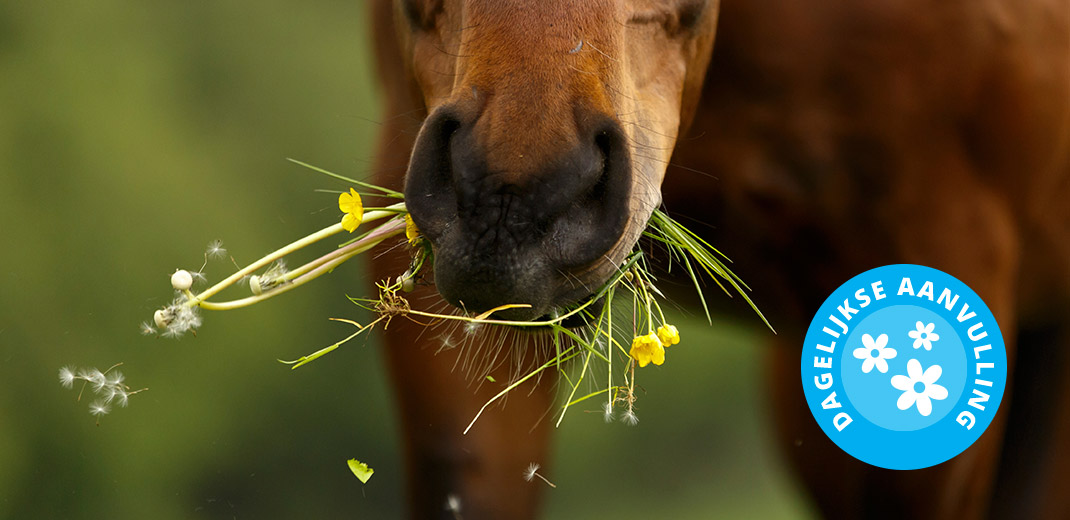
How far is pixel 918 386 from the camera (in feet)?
3.78

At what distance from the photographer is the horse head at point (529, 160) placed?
2.31 ft

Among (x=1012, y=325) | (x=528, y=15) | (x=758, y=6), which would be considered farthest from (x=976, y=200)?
(x=528, y=15)

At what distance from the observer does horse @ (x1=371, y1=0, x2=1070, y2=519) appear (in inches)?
36.6

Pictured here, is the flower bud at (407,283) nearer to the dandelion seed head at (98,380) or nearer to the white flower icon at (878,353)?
the dandelion seed head at (98,380)

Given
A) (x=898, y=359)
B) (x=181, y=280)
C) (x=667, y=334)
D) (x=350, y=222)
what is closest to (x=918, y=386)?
(x=898, y=359)

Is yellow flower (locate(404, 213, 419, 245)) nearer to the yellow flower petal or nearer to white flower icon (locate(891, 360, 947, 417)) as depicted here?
the yellow flower petal

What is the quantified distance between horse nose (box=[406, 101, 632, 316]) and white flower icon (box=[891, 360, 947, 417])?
1.80ft

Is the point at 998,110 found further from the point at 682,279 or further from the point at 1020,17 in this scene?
the point at 682,279

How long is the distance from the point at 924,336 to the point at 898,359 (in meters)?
0.04

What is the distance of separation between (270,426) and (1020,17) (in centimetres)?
156

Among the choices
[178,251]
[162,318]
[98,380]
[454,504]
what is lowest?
[178,251]

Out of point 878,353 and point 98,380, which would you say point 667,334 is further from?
point 98,380

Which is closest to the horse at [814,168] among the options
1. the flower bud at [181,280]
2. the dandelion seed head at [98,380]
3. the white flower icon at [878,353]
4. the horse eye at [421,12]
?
the horse eye at [421,12]

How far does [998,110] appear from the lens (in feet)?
3.81
